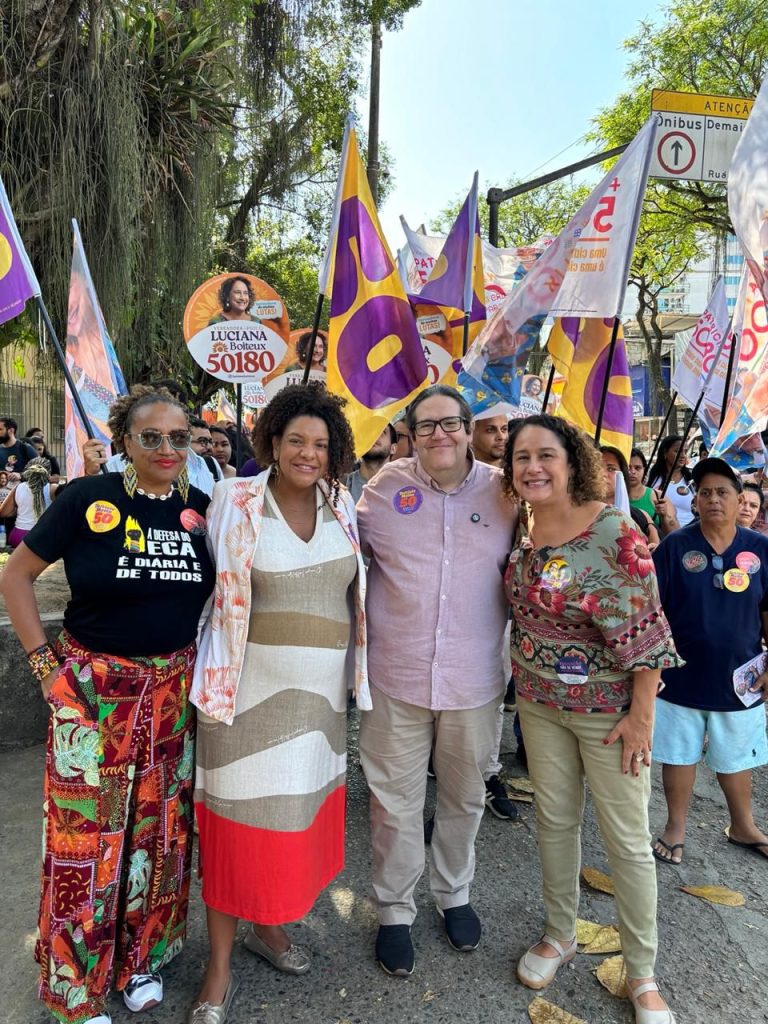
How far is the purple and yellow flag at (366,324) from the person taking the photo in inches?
143

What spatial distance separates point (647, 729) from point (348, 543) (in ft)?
3.78

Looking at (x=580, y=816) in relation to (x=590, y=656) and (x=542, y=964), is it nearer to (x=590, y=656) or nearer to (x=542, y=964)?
(x=542, y=964)

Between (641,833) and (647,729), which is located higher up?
(647,729)

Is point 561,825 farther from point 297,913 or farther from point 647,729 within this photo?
point 297,913

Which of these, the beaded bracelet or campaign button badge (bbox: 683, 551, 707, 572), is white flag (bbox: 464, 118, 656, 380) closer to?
campaign button badge (bbox: 683, 551, 707, 572)

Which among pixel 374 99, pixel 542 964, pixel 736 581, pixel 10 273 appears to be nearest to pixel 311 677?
pixel 542 964

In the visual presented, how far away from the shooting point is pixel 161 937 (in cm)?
234

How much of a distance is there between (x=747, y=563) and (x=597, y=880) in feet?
5.17

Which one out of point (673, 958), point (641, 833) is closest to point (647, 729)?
point (641, 833)

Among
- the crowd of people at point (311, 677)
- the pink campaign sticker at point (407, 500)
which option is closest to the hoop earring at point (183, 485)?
the crowd of people at point (311, 677)

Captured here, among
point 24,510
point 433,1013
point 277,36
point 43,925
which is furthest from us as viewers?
point 277,36

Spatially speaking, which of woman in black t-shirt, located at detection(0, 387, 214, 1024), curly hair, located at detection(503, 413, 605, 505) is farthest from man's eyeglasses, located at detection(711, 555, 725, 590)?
woman in black t-shirt, located at detection(0, 387, 214, 1024)

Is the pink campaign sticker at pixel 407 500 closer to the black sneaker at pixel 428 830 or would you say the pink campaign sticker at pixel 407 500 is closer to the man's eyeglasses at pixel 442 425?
the man's eyeglasses at pixel 442 425

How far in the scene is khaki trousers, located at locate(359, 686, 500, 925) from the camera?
257 cm
